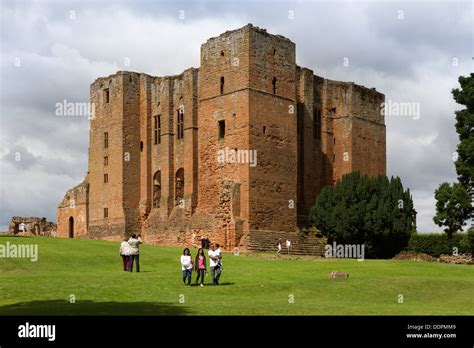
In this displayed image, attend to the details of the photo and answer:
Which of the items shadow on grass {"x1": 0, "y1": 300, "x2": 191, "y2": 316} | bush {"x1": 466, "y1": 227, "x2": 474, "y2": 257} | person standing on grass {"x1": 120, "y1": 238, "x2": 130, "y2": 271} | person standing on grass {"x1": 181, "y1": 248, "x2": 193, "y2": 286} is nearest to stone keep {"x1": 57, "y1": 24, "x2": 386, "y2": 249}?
bush {"x1": 466, "y1": 227, "x2": 474, "y2": 257}

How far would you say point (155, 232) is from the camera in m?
60.8

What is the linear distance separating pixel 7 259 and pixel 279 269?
40.8 feet

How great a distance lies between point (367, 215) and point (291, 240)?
5094mm

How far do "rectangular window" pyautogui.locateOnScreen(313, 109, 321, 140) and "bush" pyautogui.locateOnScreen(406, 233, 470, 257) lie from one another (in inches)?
416

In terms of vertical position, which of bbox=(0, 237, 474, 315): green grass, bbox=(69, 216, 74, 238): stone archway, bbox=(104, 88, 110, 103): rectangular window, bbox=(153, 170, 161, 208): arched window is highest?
bbox=(104, 88, 110, 103): rectangular window

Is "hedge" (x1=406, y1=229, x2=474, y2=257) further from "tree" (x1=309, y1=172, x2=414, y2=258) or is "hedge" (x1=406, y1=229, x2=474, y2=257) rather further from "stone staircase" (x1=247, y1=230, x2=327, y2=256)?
"stone staircase" (x1=247, y1=230, x2=327, y2=256)

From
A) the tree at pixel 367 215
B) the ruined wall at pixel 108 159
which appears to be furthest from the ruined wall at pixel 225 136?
the ruined wall at pixel 108 159

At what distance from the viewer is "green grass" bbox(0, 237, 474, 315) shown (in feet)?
78.3

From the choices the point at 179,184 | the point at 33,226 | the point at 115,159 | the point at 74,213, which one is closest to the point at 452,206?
the point at 179,184

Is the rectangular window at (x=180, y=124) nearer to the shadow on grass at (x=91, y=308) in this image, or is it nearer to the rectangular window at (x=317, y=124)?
the rectangular window at (x=317, y=124)

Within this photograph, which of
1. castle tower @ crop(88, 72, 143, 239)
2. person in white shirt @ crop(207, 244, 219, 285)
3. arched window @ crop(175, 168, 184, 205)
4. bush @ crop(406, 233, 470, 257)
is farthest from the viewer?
castle tower @ crop(88, 72, 143, 239)

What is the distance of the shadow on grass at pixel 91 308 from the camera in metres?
22.4
